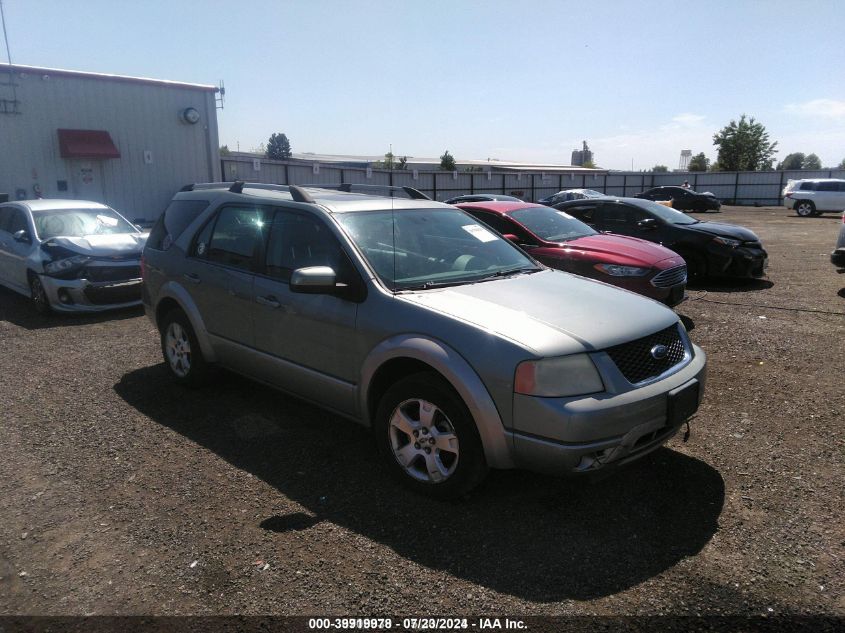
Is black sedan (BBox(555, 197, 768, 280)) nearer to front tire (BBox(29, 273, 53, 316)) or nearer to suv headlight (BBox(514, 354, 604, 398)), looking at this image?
suv headlight (BBox(514, 354, 604, 398))

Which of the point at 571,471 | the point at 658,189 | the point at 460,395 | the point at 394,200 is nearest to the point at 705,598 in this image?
the point at 571,471

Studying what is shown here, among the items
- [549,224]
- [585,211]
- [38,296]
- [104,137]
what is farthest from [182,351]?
[104,137]

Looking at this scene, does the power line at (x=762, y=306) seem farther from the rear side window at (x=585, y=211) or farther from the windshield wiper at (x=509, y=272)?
the windshield wiper at (x=509, y=272)

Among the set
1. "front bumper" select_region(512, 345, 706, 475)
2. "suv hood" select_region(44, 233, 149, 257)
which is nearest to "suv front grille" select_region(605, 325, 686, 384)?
"front bumper" select_region(512, 345, 706, 475)

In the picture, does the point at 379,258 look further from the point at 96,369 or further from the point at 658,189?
the point at 658,189

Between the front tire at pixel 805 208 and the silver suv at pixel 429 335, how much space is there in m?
30.4

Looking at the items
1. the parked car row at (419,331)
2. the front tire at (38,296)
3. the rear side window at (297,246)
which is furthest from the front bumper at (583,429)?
the front tire at (38,296)

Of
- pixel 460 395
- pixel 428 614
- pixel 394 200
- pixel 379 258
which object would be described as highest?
pixel 394 200

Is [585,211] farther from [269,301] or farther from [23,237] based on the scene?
[23,237]

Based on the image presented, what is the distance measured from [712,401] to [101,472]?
15.0 ft

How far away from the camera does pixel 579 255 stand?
7.57 meters

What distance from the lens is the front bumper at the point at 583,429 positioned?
3049 mm

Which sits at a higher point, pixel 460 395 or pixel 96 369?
pixel 460 395

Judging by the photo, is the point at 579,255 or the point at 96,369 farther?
the point at 579,255
